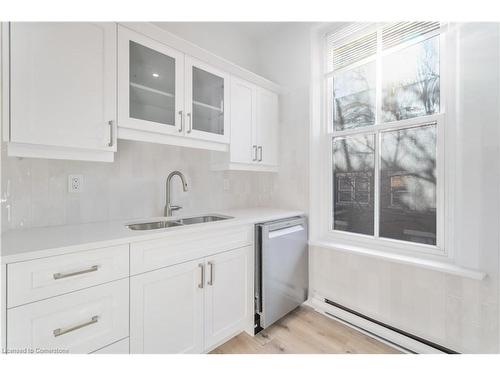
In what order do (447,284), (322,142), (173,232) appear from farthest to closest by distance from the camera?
(322,142) → (447,284) → (173,232)

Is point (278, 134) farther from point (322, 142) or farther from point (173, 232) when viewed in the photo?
point (173, 232)

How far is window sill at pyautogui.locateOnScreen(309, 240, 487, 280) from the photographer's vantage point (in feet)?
4.26

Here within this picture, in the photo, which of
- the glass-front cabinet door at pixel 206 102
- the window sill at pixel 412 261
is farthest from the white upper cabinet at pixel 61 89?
the window sill at pixel 412 261

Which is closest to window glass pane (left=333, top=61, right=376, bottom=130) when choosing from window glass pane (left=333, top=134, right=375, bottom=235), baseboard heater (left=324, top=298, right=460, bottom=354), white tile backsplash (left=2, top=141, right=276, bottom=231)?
window glass pane (left=333, top=134, right=375, bottom=235)

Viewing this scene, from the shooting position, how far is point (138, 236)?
3.67 feet

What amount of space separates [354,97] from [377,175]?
71 cm

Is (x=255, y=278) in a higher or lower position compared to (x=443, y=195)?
lower

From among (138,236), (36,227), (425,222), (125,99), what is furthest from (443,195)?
(36,227)

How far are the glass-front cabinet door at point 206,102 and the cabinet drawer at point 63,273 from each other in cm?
91

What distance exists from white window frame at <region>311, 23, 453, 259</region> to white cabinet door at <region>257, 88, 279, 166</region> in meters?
0.44

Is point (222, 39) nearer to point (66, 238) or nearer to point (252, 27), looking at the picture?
point (252, 27)

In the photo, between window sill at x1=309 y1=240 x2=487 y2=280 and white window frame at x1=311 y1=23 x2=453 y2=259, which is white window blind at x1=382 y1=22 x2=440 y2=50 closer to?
white window frame at x1=311 y1=23 x2=453 y2=259

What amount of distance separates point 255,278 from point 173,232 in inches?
29.8

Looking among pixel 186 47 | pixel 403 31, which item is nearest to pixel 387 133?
pixel 403 31
